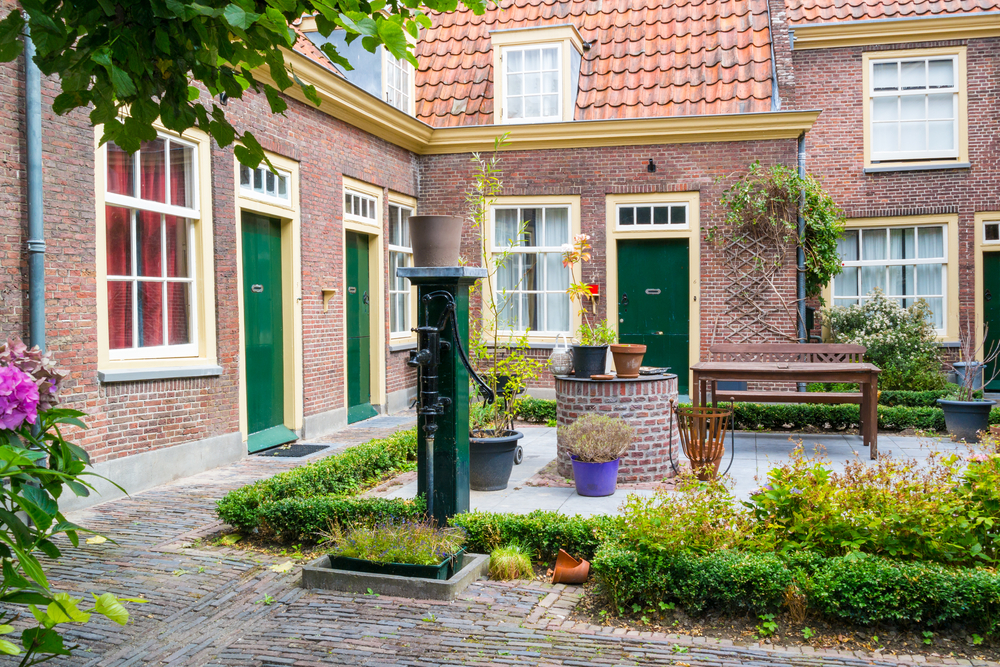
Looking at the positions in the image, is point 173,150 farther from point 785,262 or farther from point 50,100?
point 785,262

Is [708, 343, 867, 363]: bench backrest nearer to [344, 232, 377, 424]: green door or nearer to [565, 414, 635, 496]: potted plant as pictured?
[565, 414, 635, 496]: potted plant

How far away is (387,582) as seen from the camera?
15.8 ft

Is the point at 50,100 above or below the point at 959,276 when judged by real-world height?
above

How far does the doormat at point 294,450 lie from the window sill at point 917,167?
10.8 metres

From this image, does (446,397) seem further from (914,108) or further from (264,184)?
(914,108)

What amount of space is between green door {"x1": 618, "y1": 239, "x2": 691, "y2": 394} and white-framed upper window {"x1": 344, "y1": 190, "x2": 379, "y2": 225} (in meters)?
3.97

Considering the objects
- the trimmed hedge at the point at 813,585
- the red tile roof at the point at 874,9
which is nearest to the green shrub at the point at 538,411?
the trimmed hedge at the point at 813,585

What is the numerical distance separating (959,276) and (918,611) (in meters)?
12.3

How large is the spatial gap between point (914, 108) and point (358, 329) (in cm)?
1051

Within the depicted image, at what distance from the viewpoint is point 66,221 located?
6605mm

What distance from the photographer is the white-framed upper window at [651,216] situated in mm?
13180

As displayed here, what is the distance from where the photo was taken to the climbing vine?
12.6m

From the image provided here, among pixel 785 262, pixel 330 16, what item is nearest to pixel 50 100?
pixel 330 16

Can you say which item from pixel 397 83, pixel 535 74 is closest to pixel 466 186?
pixel 397 83
